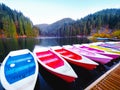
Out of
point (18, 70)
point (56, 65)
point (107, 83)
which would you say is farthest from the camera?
point (56, 65)

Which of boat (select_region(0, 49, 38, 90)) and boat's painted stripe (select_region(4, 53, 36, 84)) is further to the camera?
boat's painted stripe (select_region(4, 53, 36, 84))

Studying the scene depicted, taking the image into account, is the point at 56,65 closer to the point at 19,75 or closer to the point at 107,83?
the point at 19,75

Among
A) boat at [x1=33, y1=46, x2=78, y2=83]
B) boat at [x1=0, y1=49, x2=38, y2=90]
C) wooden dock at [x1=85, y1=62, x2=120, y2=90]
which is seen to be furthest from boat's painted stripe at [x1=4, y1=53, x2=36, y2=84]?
wooden dock at [x1=85, y1=62, x2=120, y2=90]

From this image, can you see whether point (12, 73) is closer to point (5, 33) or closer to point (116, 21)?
point (5, 33)

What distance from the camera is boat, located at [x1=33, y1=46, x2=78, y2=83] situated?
4628 millimetres

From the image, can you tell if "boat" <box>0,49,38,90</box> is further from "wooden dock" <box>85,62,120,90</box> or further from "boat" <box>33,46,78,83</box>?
"wooden dock" <box>85,62,120,90</box>

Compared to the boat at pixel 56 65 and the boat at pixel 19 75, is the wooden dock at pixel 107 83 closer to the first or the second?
the boat at pixel 56 65

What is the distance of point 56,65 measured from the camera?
19.7ft

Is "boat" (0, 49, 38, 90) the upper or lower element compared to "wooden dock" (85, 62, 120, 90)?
upper

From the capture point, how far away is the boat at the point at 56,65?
4628 mm

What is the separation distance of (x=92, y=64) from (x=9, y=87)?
4625mm

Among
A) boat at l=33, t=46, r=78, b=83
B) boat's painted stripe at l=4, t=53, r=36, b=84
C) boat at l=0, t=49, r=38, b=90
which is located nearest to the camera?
boat at l=0, t=49, r=38, b=90

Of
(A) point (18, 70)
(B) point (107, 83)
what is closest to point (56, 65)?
(A) point (18, 70)

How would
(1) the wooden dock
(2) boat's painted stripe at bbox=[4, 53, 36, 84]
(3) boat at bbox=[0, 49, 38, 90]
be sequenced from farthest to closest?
1. (2) boat's painted stripe at bbox=[4, 53, 36, 84]
2. (1) the wooden dock
3. (3) boat at bbox=[0, 49, 38, 90]
